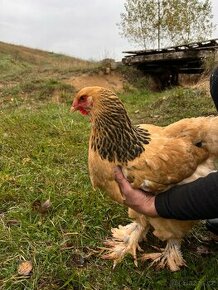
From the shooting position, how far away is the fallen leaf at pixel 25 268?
2634 millimetres

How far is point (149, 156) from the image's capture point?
259 cm

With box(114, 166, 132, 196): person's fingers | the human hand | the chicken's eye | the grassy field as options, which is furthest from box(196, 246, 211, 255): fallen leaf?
the chicken's eye

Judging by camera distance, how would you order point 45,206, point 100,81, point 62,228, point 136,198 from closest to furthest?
1. point 136,198
2. point 62,228
3. point 45,206
4. point 100,81

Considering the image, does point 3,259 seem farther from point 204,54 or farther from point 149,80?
point 149,80

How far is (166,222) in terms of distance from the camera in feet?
8.51

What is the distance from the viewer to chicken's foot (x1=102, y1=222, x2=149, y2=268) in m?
2.90

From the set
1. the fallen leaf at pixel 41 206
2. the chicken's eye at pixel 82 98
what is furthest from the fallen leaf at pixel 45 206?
the chicken's eye at pixel 82 98

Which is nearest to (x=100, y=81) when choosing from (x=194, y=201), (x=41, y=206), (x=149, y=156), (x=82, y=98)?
(x=41, y=206)

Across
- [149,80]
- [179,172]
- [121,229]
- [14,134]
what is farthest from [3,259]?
[149,80]

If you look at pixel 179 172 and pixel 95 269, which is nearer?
pixel 179 172

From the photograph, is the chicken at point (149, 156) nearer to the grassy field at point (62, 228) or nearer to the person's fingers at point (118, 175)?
the person's fingers at point (118, 175)

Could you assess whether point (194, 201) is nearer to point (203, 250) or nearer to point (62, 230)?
point (203, 250)

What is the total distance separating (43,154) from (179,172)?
235 cm

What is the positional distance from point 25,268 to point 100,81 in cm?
1054
